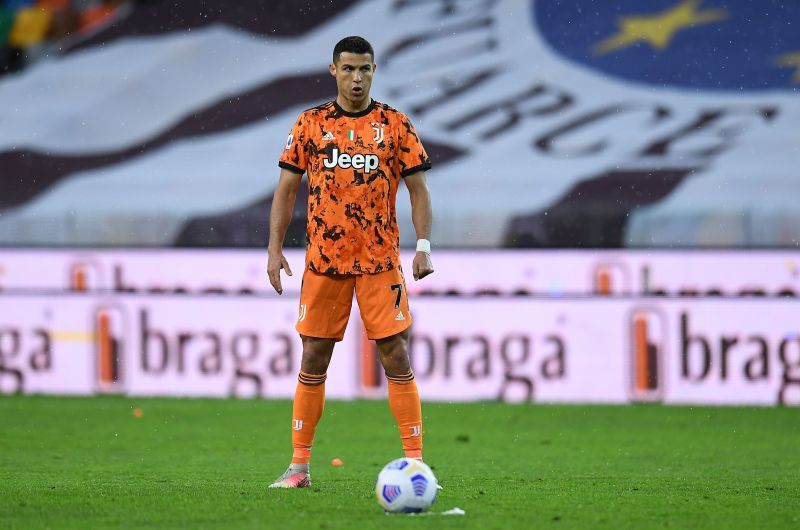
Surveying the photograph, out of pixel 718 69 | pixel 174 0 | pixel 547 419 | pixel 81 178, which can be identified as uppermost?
pixel 174 0

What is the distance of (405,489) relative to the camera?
4707mm

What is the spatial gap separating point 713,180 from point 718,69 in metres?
1.56

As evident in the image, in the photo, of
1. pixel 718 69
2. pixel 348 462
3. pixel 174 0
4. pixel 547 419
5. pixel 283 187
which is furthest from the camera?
pixel 174 0

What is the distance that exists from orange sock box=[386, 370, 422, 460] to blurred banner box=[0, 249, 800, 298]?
546 centimetres

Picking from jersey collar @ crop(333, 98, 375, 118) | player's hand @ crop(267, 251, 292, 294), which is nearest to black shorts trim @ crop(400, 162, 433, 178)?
jersey collar @ crop(333, 98, 375, 118)

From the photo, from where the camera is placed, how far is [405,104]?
14.0m

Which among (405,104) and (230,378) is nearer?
(230,378)

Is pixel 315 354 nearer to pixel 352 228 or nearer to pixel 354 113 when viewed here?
pixel 352 228

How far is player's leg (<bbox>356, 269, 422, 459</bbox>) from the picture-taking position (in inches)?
216

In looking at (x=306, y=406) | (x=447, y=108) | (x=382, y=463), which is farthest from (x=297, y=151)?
(x=447, y=108)

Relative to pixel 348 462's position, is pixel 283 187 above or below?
above

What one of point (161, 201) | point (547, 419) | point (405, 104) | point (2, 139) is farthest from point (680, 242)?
point (2, 139)

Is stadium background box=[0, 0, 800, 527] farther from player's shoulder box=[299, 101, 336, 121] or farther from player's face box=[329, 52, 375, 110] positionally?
player's face box=[329, 52, 375, 110]

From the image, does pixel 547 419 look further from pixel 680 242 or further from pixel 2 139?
pixel 2 139
